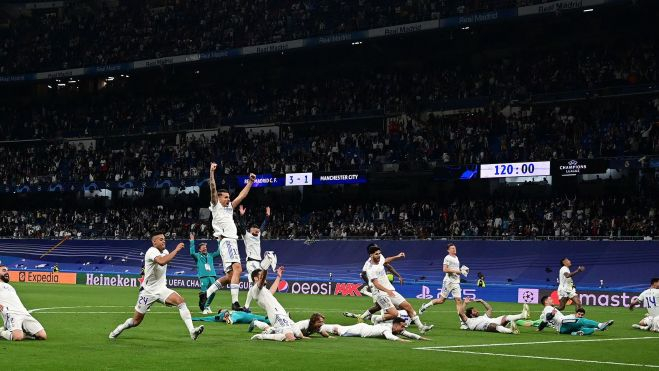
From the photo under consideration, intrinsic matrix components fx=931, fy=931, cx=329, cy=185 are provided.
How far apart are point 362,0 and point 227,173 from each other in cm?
1686

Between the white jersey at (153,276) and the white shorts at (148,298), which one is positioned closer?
the white shorts at (148,298)

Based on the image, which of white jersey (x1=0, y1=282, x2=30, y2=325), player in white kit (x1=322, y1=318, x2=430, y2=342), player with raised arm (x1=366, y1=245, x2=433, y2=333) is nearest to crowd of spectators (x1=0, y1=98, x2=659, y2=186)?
player with raised arm (x1=366, y1=245, x2=433, y2=333)

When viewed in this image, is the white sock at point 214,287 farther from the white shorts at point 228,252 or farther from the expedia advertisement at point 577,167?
the expedia advertisement at point 577,167

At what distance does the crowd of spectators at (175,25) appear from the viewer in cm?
6781

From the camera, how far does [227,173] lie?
68.0 m

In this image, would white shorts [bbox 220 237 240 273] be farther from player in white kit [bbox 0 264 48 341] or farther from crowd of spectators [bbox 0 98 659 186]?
crowd of spectators [bbox 0 98 659 186]

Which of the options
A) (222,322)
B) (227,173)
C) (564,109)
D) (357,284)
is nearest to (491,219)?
(564,109)

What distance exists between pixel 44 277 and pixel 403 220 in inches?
925

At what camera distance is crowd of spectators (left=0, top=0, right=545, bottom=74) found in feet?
222

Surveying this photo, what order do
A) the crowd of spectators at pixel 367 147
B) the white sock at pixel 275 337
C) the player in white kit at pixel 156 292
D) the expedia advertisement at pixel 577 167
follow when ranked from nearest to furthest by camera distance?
the player in white kit at pixel 156 292
the white sock at pixel 275 337
the expedia advertisement at pixel 577 167
the crowd of spectators at pixel 367 147

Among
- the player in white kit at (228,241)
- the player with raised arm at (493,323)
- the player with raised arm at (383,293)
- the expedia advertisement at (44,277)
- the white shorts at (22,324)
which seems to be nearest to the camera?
the white shorts at (22,324)

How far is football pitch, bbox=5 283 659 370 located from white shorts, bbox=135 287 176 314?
2.47 feet

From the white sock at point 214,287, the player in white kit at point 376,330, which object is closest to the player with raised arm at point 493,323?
the player in white kit at point 376,330

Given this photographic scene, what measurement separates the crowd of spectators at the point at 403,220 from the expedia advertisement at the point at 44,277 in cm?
989
